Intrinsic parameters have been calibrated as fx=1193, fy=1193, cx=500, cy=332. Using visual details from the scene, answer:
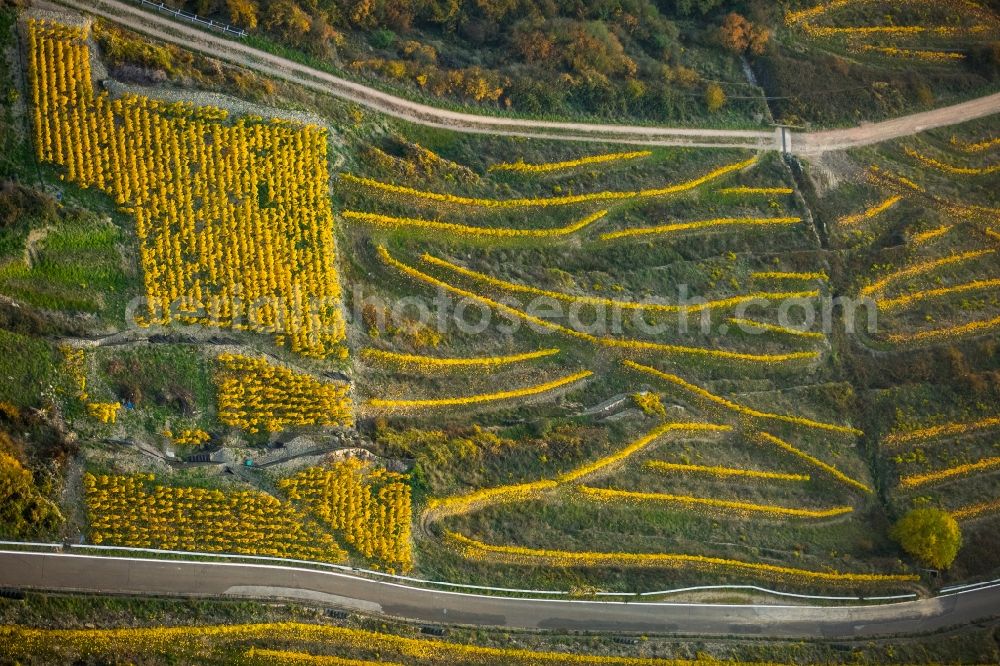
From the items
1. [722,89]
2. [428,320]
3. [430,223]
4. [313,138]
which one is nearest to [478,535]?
[428,320]

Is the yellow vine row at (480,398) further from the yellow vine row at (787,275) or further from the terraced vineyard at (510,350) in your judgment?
the yellow vine row at (787,275)

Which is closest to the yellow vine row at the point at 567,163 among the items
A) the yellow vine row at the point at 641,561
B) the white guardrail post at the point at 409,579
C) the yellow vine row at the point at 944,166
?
the yellow vine row at the point at 944,166

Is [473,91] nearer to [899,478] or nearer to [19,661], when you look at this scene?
[899,478]

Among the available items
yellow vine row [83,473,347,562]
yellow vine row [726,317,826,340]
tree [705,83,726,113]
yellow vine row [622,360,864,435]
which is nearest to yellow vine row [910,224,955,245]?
yellow vine row [726,317,826,340]

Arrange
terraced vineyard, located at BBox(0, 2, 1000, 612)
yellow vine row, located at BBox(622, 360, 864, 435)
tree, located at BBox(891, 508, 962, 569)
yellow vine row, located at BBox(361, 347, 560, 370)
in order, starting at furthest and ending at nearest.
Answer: yellow vine row, located at BBox(622, 360, 864, 435), tree, located at BBox(891, 508, 962, 569), yellow vine row, located at BBox(361, 347, 560, 370), terraced vineyard, located at BBox(0, 2, 1000, 612)

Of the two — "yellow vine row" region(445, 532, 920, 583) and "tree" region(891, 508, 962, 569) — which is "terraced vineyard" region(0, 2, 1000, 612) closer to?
"yellow vine row" region(445, 532, 920, 583)

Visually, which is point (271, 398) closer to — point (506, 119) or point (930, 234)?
point (506, 119)
